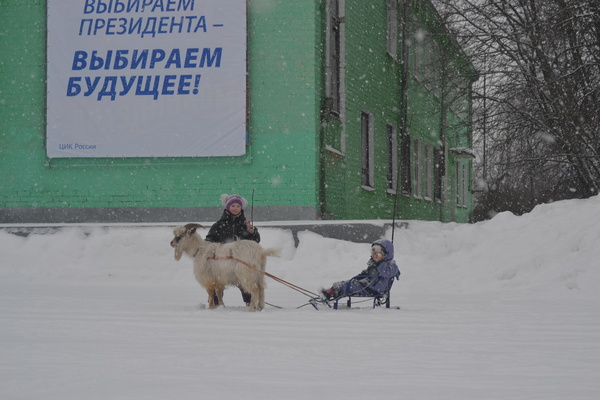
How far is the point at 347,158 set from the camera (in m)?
18.8

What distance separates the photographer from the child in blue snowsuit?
8.91 metres

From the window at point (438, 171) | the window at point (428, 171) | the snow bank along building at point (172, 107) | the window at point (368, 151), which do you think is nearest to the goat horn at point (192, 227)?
the snow bank along building at point (172, 107)

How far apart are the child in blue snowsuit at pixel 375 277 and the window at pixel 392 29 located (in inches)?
597

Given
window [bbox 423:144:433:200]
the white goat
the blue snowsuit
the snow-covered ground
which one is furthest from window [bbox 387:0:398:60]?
the white goat

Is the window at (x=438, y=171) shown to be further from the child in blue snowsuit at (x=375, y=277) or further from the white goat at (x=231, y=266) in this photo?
the white goat at (x=231, y=266)

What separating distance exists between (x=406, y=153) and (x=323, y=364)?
20.1 meters

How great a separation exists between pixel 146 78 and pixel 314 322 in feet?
33.6

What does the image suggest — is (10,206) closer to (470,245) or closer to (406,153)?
(470,245)

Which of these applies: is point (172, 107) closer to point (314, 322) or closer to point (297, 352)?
point (314, 322)

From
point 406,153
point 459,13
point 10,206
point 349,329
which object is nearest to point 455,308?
point 349,329

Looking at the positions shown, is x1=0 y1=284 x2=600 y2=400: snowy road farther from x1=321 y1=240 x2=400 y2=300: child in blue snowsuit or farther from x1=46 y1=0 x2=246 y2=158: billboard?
x1=46 y1=0 x2=246 y2=158: billboard

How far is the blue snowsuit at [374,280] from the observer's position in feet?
29.2

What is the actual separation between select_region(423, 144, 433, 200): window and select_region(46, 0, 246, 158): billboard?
13228 mm

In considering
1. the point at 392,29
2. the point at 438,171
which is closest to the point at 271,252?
the point at 392,29
